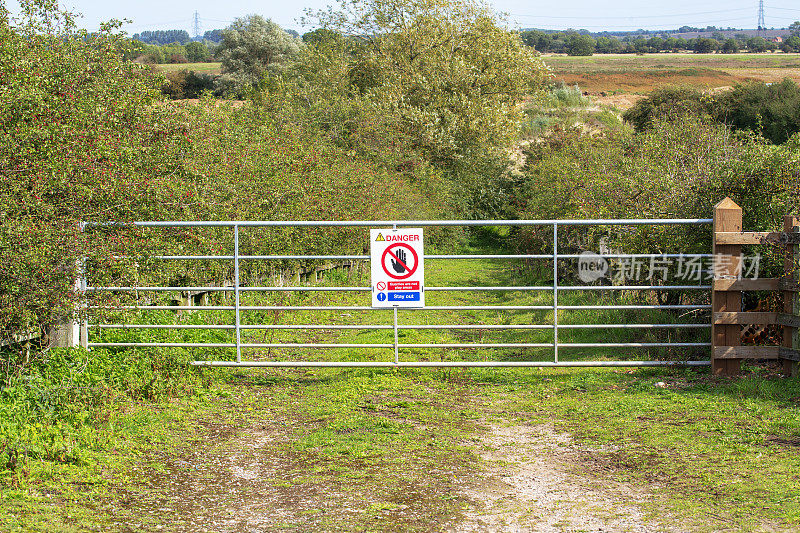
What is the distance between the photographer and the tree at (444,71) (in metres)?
31.3

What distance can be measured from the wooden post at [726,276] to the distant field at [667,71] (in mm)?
60146

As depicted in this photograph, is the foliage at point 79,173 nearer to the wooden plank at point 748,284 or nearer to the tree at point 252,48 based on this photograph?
the wooden plank at point 748,284

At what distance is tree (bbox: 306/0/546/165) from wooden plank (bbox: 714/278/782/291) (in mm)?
23092

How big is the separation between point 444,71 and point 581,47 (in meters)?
91.8

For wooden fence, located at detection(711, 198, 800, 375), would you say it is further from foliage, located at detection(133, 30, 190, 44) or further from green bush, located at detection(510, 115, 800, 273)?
foliage, located at detection(133, 30, 190, 44)

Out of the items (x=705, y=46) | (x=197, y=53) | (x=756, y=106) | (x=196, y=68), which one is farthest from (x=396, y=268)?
(x=705, y=46)

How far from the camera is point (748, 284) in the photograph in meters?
7.56

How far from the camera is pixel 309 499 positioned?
15.6 feet

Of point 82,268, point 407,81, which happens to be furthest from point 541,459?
point 407,81

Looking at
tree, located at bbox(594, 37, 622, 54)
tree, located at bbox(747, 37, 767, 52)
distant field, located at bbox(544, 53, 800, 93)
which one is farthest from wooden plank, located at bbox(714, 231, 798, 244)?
tree, located at bbox(747, 37, 767, 52)

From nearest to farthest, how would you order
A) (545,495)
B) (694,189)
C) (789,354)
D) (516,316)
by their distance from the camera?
(545,495) < (789,354) < (694,189) < (516,316)

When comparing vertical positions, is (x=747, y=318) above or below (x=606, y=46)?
below

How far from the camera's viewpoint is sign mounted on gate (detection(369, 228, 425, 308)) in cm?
785

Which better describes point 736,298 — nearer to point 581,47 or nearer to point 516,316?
point 516,316
